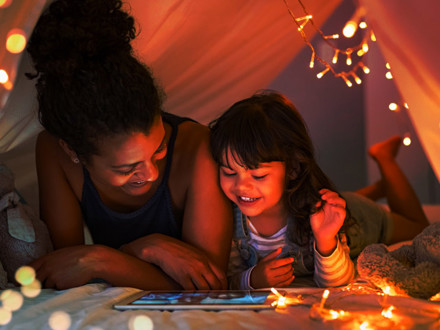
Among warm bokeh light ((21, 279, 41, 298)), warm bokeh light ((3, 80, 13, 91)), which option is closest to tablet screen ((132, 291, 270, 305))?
warm bokeh light ((21, 279, 41, 298))

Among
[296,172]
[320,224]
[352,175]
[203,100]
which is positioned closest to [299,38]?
[203,100]

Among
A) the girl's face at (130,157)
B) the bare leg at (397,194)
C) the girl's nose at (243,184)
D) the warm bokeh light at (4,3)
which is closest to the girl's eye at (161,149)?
the girl's face at (130,157)

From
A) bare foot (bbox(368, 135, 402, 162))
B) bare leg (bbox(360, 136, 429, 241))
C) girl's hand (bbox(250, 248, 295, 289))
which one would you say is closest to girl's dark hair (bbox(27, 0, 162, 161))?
girl's hand (bbox(250, 248, 295, 289))

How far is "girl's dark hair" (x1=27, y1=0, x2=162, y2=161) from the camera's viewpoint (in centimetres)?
119

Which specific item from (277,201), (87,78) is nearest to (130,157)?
(87,78)

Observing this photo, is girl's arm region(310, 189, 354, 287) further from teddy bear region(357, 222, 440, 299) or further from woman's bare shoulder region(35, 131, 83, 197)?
woman's bare shoulder region(35, 131, 83, 197)

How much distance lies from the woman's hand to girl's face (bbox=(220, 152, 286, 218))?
0.69 ft

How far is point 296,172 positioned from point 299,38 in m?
0.70

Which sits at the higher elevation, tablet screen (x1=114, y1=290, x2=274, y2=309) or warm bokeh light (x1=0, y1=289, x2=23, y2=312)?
warm bokeh light (x1=0, y1=289, x2=23, y2=312)

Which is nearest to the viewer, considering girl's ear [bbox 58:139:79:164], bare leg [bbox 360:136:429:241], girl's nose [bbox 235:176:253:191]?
girl's ear [bbox 58:139:79:164]

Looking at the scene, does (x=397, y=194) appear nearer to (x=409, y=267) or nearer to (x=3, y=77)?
(x=409, y=267)

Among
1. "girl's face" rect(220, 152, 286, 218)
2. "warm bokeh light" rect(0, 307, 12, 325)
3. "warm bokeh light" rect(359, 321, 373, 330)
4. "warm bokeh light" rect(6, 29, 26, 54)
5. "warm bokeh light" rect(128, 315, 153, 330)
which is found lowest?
"warm bokeh light" rect(128, 315, 153, 330)

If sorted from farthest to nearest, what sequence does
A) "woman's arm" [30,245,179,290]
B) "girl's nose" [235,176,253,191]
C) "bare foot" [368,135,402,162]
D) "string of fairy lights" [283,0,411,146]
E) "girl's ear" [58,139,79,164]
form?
"bare foot" [368,135,402,162]
"string of fairy lights" [283,0,411,146]
"girl's nose" [235,176,253,191]
"girl's ear" [58,139,79,164]
"woman's arm" [30,245,179,290]

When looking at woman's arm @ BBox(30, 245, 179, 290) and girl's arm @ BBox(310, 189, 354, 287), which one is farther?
girl's arm @ BBox(310, 189, 354, 287)
